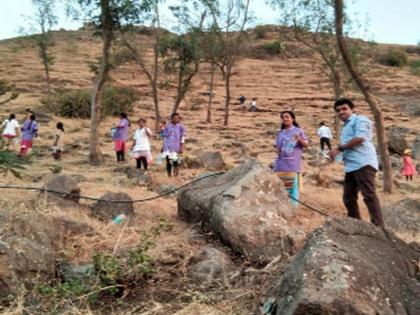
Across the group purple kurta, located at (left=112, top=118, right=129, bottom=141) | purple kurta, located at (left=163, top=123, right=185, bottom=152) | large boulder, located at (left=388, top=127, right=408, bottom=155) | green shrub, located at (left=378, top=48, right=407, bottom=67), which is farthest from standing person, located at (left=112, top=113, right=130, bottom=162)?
green shrub, located at (left=378, top=48, right=407, bottom=67)

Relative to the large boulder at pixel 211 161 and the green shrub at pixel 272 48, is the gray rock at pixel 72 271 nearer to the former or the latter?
the large boulder at pixel 211 161

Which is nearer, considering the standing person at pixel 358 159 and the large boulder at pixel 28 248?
the large boulder at pixel 28 248

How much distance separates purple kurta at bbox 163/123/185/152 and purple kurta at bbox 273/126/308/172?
151 inches

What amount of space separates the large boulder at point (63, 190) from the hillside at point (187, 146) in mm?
208

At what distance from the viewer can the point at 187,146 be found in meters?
20.5

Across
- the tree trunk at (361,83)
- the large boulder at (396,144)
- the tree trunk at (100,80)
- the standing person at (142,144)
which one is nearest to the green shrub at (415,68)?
the large boulder at (396,144)

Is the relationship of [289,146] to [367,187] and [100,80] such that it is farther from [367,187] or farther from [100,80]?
[100,80]

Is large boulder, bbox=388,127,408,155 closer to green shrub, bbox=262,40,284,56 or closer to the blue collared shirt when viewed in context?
the blue collared shirt

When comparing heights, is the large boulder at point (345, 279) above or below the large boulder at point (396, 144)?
above

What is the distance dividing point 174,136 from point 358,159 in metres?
5.59

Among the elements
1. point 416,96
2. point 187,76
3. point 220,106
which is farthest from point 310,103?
point 187,76

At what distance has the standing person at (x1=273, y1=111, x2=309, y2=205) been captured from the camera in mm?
7410

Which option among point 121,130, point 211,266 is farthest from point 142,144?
point 211,266

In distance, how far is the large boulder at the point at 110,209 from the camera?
7293mm
